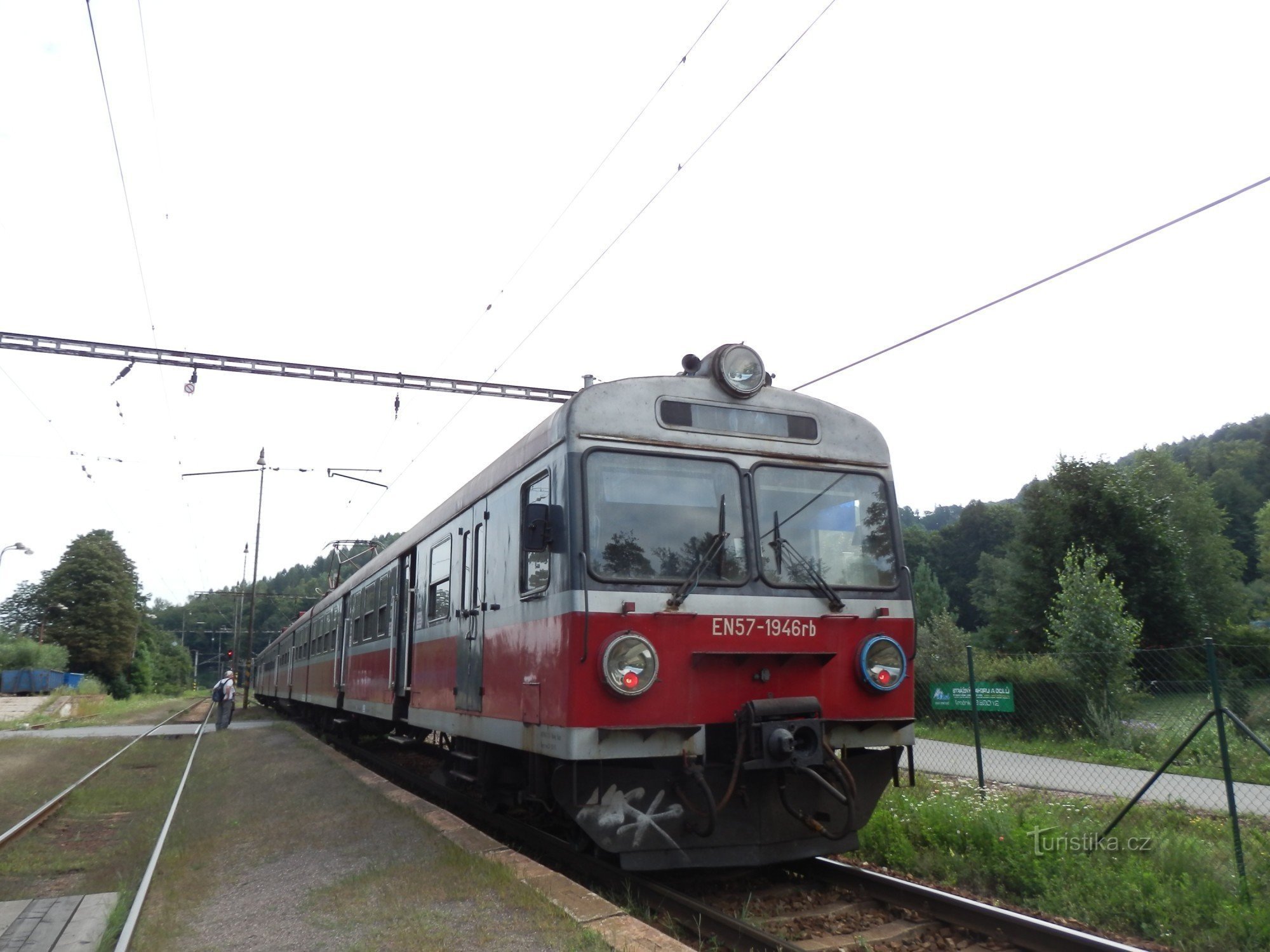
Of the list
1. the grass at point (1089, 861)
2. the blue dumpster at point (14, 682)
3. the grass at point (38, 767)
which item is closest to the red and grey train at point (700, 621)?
Result: the grass at point (1089, 861)

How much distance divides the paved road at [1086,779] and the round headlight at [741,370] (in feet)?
19.0

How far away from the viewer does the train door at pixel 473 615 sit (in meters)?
7.58

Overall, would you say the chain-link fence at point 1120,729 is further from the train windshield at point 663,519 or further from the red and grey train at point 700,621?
the train windshield at point 663,519

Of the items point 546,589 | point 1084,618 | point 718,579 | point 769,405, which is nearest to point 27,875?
point 546,589

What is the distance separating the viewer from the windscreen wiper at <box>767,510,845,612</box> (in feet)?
20.6

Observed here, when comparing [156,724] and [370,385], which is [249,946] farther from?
[156,724]

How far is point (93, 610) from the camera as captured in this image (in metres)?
65.2

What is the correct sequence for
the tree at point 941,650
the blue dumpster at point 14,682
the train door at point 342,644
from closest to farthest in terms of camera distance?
the train door at point 342,644 → the tree at point 941,650 → the blue dumpster at point 14,682

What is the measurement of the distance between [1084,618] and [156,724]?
26.7 m

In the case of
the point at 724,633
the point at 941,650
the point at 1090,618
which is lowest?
the point at 724,633

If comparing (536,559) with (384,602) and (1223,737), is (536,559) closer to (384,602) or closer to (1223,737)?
(1223,737)

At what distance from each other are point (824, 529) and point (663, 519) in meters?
1.25

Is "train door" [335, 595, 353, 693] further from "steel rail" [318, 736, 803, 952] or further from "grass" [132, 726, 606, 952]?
"steel rail" [318, 736, 803, 952]

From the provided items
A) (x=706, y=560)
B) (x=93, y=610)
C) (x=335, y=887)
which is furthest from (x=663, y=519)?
(x=93, y=610)
